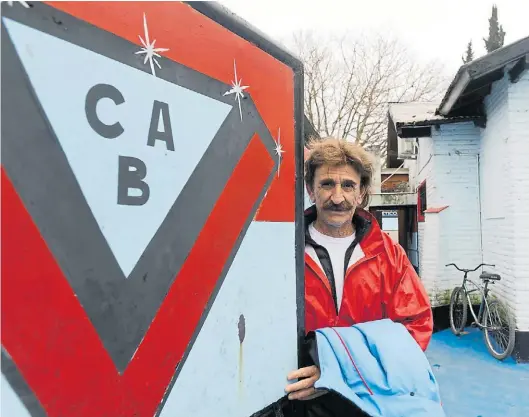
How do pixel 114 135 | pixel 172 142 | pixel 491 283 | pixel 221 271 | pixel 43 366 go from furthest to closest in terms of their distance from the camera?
pixel 491 283
pixel 221 271
pixel 172 142
pixel 114 135
pixel 43 366

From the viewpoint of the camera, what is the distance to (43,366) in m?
0.71

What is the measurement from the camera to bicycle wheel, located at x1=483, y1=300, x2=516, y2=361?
508 cm

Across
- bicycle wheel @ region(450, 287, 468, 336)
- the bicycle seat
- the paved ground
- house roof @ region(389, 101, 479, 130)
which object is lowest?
the paved ground

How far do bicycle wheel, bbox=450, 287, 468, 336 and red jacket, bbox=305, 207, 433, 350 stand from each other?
539 centimetres

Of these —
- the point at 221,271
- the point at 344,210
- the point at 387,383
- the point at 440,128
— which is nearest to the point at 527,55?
the point at 440,128

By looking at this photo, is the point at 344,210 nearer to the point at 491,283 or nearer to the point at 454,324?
the point at 491,283

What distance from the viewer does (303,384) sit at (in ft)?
4.45

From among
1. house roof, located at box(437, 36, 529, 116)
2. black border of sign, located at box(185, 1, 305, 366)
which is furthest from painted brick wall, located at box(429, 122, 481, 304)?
black border of sign, located at box(185, 1, 305, 366)

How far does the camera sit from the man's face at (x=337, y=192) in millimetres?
1782

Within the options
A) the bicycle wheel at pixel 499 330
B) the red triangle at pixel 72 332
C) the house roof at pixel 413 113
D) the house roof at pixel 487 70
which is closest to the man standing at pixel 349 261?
the red triangle at pixel 72 332

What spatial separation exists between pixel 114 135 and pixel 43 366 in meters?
0.42

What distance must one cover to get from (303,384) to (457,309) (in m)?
6.27

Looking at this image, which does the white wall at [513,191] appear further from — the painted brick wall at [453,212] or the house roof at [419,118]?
the painted brick wall at [453,212]

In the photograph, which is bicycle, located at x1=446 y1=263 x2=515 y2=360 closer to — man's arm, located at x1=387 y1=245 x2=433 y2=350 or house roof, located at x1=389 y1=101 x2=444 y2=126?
house roof, located at x1=389 y1=101 x2=444 y2=126
